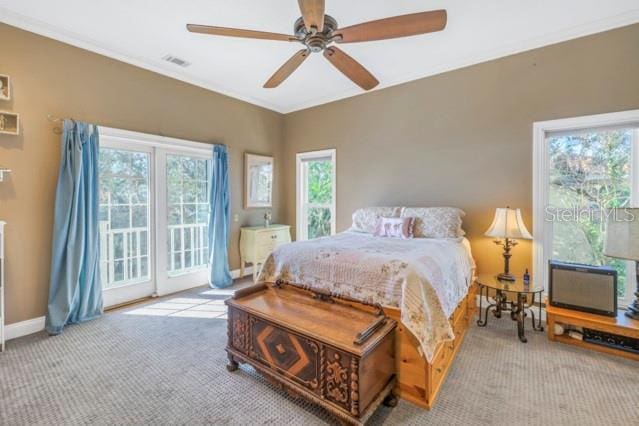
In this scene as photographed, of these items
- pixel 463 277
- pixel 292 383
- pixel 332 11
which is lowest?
pixel 292 383

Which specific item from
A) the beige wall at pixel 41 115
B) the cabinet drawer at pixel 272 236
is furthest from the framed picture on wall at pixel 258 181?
the beige wall at pixel 41 115

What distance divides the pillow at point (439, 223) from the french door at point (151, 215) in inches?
117

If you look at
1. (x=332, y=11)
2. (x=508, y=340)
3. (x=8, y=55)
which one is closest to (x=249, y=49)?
(x=332, y=11)

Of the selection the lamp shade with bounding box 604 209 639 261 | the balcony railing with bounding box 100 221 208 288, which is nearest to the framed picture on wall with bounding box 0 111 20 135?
the balcony railing with bounding box 100 221 208 288

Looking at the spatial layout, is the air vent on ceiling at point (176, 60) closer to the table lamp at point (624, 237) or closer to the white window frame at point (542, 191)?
the white window frame at point (542, 191)

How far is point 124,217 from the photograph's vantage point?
3457mm

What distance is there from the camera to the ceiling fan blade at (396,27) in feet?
5.90

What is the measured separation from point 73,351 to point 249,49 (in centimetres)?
327

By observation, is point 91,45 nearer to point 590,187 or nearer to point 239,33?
point 239,33

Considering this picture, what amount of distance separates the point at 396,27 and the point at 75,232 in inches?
133

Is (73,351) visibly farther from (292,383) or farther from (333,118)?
(333,118)

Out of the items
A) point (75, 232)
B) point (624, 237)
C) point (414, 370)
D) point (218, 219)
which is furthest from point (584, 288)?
point (75, 232)

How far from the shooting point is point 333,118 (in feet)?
15.1

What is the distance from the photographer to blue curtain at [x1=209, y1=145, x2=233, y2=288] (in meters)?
4.12
